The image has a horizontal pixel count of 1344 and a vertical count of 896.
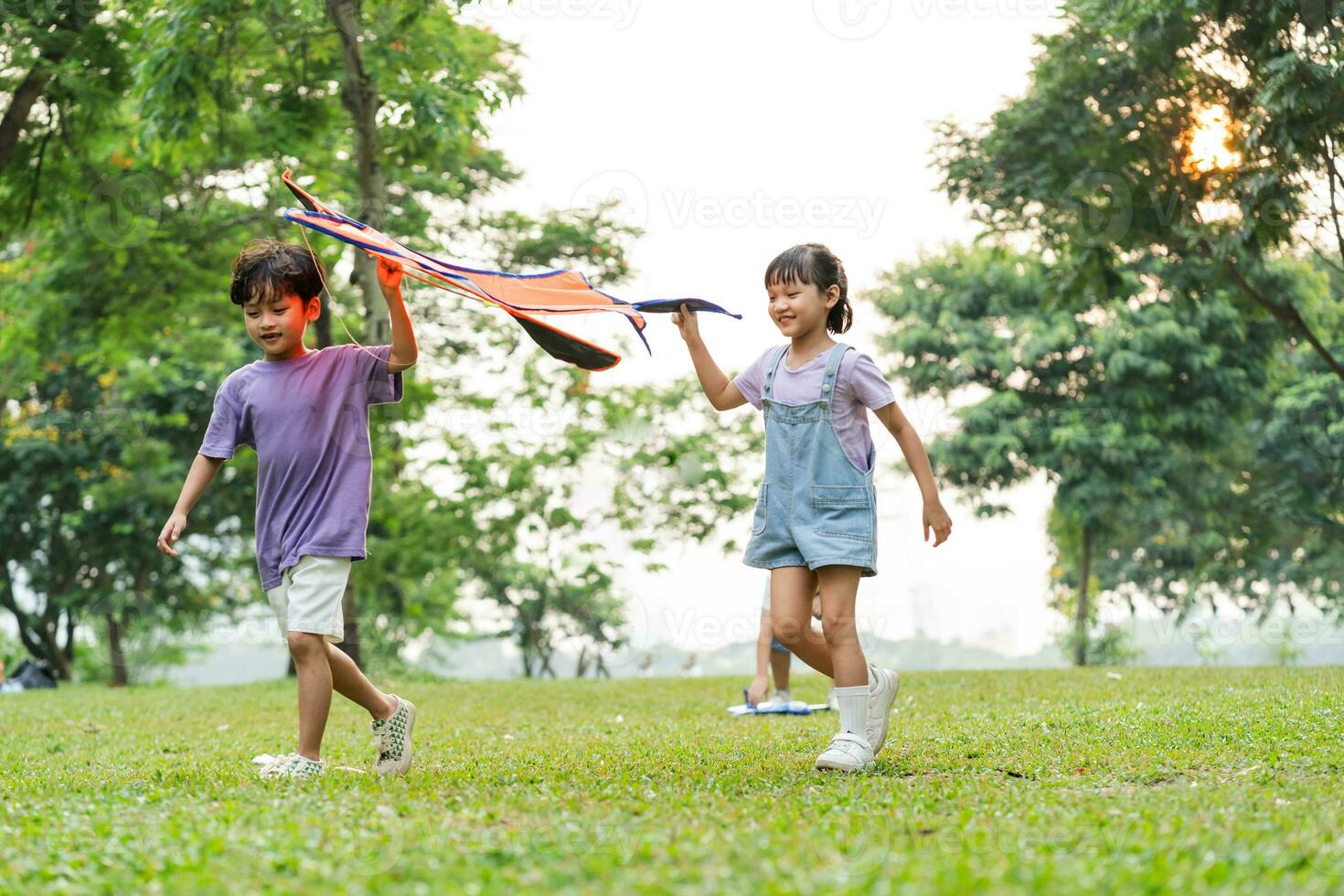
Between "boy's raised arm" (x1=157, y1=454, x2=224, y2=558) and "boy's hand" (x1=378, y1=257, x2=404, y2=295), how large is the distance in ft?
3.05

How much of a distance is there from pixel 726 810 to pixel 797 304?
6.92ft

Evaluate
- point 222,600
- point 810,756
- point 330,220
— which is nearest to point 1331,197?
point 810,756

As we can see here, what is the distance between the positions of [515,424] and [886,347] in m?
8.55

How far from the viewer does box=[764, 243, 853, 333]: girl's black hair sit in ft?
16.5

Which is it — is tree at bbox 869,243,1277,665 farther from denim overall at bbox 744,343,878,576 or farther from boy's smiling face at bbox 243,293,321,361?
boy's smiling face at bbox 243,293,321,361

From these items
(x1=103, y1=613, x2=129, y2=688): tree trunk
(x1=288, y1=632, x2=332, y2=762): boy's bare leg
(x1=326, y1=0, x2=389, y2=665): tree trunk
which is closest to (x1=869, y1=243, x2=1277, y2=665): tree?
(x1=326, y1=0, x2=389, y2=665): tree trunk

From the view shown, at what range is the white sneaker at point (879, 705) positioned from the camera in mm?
4938

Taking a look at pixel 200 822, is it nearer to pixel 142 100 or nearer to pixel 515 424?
pixel 142 100

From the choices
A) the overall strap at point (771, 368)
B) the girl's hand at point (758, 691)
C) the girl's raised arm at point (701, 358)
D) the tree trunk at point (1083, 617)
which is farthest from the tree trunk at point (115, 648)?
the overall strap at point (771, 368)

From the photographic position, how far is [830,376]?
4926mm

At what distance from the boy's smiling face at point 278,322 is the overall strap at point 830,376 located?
1.94m

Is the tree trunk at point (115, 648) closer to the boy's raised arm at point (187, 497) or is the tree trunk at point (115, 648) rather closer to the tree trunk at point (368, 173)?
the tree trunk at point (368, 173)

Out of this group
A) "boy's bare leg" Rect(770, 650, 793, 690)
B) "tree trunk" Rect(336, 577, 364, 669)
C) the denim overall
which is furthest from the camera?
"tree trunk" Rect(336, 577, 364, 669)

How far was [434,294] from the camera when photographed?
19.1 metres
